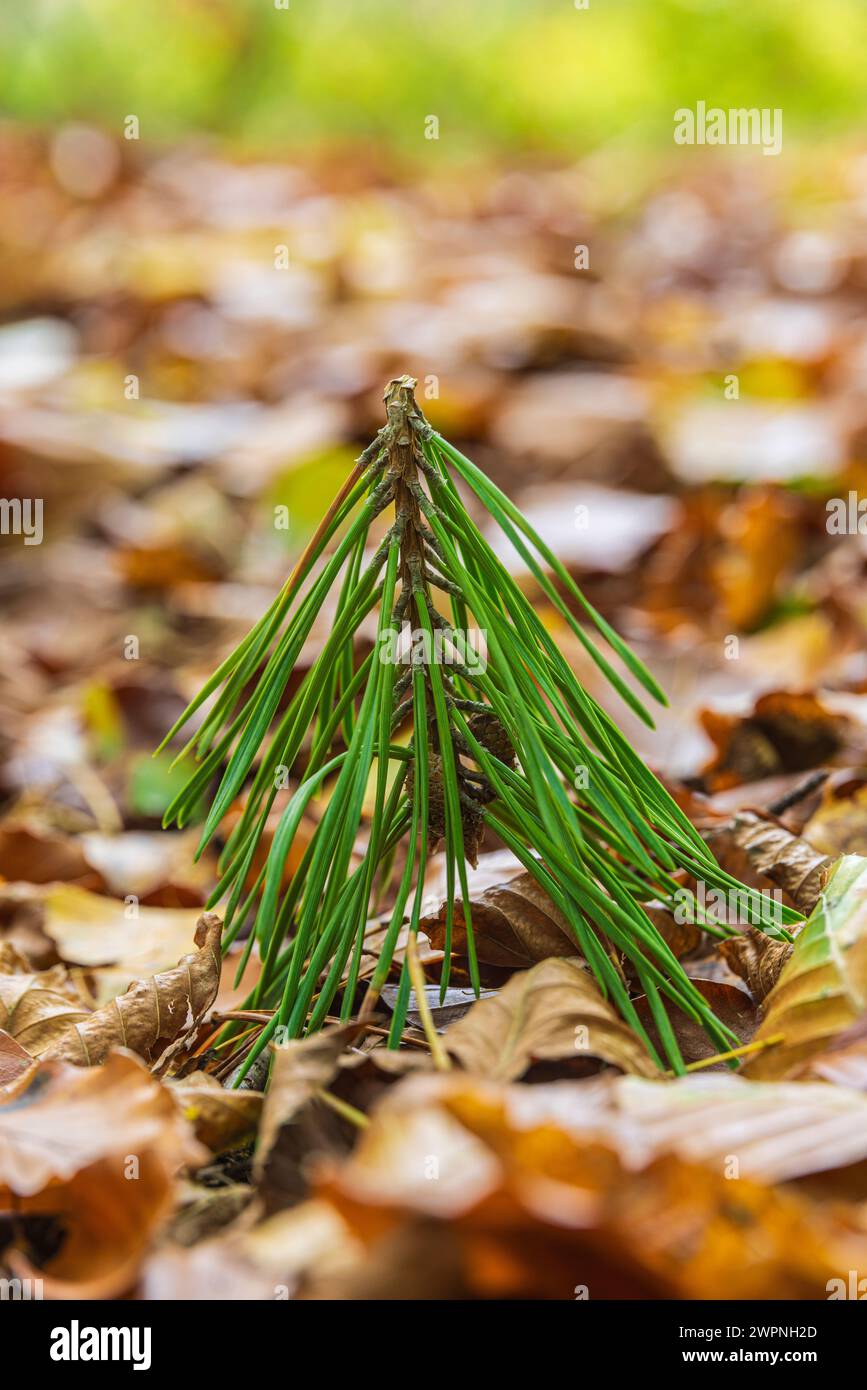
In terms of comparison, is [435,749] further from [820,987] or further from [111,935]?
[111,935]

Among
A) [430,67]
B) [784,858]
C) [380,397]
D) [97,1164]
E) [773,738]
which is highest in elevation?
[430,67]

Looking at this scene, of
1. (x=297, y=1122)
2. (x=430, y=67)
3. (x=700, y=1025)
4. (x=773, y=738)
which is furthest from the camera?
(x=430, y=67)

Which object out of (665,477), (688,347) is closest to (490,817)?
(665,477)

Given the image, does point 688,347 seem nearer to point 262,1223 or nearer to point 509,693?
point 509,693

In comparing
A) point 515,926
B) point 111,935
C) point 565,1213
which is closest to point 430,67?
point 111,935

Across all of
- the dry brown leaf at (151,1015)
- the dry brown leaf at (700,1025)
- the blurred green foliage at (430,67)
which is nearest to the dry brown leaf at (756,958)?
the dry brown leaf at (700,1025)

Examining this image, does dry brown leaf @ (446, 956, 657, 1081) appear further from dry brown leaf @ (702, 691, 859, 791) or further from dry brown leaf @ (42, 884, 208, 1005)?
dry brown leaf @ (702, 691, 859, 791)

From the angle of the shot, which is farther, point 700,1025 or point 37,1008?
point 37,1008
